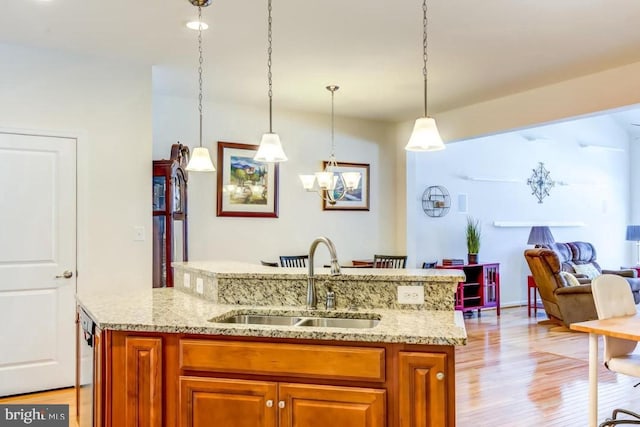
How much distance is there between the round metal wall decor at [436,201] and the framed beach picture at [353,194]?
107 centimetres

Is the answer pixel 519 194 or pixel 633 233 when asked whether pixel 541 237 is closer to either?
pixel 519 194

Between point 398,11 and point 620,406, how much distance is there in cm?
308

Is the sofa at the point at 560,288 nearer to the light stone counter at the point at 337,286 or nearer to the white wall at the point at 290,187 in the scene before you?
the white wall at the point at 290,187

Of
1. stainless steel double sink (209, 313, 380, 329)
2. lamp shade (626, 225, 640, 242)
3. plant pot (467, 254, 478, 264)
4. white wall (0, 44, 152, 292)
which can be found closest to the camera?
stainless steel double sink (209, 313, 380, 329)

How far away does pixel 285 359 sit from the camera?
1995mm

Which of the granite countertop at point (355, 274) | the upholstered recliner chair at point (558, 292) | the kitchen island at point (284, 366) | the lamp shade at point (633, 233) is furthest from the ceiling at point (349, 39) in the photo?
the lamp shade at point (633, 233)

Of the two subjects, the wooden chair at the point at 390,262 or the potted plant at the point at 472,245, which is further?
the potted plant at the point at 472,245

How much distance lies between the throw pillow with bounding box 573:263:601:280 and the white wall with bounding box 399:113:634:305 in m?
0.89

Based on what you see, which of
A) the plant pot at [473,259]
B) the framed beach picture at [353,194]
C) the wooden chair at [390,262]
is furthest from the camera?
the plant pot at [473,259]

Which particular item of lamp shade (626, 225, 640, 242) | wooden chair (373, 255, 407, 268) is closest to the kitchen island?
wooden chair (373, 255, 407, 268)

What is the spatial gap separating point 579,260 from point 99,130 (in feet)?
22.5

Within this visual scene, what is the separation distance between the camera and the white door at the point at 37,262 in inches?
147

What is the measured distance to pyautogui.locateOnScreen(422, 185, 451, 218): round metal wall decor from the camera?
721 cm

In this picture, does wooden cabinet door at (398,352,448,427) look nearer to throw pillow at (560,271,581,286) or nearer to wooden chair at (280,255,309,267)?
wooden chair at (280,255,309,267)
